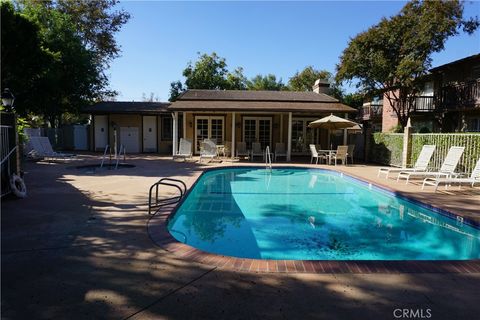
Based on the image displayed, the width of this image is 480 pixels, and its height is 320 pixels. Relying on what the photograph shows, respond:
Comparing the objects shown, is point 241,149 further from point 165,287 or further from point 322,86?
point 165,287

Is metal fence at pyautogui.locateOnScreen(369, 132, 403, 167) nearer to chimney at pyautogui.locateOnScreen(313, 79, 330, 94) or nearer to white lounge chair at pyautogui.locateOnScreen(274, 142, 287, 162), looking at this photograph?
white lounge chair at pyautogui.locateOnScreen(274, 142, 287, 162)

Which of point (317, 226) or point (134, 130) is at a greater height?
point (134, 130)

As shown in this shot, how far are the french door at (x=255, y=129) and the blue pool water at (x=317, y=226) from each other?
9738mm

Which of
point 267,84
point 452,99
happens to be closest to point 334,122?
point 452,99

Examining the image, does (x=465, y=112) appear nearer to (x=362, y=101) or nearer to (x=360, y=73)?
Answer: (x=360, y=73)

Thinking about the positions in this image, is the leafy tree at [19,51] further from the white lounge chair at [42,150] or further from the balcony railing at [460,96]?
the balcony railing at [460,96]

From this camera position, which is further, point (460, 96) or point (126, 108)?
point (126, 108)

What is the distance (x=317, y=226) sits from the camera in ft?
22.0

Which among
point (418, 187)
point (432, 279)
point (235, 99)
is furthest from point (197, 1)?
point (432, 279)

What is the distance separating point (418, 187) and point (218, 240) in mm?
6725

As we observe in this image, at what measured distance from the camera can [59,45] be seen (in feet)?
70.2

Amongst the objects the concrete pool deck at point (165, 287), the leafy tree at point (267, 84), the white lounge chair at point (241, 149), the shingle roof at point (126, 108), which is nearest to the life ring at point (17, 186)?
the concrete pool deck at point (165, 287)

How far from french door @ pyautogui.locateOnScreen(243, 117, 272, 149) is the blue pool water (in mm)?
9738

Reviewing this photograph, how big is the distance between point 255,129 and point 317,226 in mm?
13868
